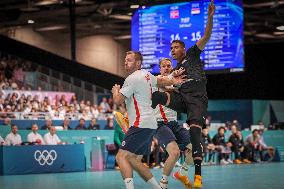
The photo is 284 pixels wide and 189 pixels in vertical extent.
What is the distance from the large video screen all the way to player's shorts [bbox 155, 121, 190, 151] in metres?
9.69

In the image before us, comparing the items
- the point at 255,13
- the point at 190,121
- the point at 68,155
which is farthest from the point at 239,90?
the point at 190,121

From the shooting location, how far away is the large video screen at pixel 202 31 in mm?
19844

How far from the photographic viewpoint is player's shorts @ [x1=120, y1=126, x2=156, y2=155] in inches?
316

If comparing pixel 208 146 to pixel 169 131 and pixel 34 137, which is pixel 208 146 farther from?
pixel 169 131

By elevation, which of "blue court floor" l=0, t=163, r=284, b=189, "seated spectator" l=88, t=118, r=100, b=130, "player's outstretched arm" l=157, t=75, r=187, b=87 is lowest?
"blue court floor" l=0, t=163, r=284, b=189

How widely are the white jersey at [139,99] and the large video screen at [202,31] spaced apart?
11711 mm

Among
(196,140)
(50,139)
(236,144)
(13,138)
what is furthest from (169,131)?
(236,144)

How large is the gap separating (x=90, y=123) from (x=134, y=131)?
51.7 feet

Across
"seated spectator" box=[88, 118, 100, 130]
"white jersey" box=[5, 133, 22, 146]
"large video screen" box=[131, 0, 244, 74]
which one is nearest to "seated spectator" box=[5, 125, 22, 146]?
"white jersey" box=[5, 133, 22, 146]

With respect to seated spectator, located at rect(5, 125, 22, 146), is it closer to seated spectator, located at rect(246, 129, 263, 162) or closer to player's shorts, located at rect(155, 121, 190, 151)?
player's shorts, located at rect(155, 121, 190, 151)

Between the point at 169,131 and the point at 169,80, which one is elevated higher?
the point at 169,80

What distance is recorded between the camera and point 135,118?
811 centimetres

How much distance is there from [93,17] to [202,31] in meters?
19.4

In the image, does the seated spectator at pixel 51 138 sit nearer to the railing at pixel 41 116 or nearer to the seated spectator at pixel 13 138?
the seated spectator at pixel 13 138
